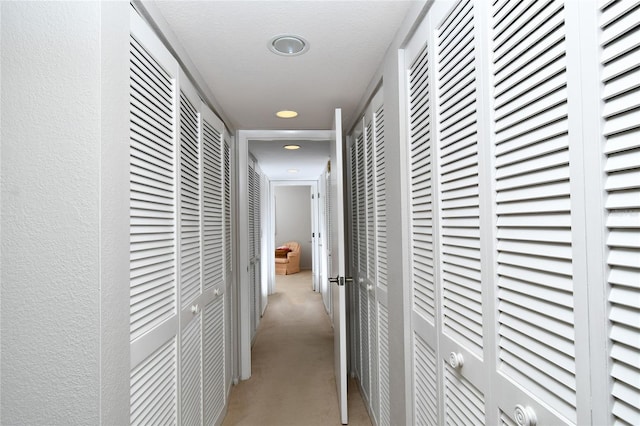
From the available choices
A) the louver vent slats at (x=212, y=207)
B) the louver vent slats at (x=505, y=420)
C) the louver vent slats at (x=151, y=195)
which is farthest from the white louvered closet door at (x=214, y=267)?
the louver vent slats at (x=505, y=420)

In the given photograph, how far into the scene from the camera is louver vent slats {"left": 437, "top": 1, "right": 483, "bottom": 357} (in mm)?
1020

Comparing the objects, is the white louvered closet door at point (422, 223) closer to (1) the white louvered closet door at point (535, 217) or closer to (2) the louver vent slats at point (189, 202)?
(1) the white louvered closet door at point (535, 217)

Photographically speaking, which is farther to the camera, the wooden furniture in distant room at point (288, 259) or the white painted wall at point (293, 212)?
the white painted wall at point (293, 212)

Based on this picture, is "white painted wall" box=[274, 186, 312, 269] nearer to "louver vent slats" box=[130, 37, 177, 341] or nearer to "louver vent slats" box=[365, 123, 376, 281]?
"louver vent slats" box=[365, 123, 376, 281]

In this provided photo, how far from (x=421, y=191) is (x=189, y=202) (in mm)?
1086

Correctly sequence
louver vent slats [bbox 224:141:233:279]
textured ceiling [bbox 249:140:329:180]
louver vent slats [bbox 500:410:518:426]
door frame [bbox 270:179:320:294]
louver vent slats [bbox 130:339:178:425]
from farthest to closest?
door frame [bbox 270:179:320:294], textured ceiling [bbox 249:140:329:180], louver vent slats [bbox 224:141:233:279], louver vent slats [bbox 130:339:178:425], louver vent slats [bbox 500:410:518:426]

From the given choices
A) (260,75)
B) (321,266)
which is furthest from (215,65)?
(321,266)

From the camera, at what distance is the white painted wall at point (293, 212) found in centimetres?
990

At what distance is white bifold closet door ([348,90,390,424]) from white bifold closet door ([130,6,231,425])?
3.22 ft

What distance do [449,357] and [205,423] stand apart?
1.52m

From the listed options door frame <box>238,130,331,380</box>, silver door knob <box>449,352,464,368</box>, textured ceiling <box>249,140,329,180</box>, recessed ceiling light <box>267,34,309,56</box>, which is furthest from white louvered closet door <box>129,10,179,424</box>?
textured ceiling <box>249,140,329,180</box>

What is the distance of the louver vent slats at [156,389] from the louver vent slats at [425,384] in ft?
3.28

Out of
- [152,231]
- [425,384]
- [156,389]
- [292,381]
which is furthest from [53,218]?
[292,381]

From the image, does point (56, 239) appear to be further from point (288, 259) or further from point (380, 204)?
point (288, 259)
